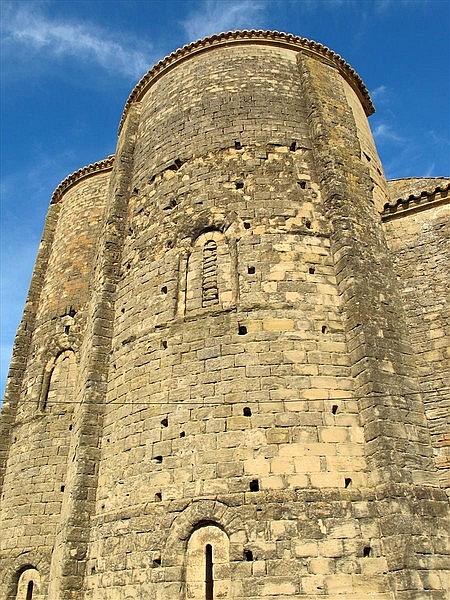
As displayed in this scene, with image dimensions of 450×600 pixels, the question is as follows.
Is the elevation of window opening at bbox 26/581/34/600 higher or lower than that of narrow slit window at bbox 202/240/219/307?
lower

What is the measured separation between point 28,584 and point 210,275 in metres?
6.88

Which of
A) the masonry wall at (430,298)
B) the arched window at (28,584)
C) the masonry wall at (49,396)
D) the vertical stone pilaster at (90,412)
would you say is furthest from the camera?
the masonry wall at (49,396)

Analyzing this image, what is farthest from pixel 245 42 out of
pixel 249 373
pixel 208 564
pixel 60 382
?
pixel 208 564

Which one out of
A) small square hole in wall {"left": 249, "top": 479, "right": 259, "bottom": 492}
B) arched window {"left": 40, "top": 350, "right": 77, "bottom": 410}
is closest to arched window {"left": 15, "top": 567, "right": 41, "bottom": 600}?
arched window {"left": 40, "top": 350, "right": 77, "bottom": 410}

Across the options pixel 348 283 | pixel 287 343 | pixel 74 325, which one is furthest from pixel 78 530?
pixel 74 325

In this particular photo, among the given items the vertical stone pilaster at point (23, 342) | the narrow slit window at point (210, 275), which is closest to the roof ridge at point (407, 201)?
the narrow slit window at point (210, 275)

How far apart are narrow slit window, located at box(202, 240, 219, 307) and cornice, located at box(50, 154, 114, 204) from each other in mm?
7880

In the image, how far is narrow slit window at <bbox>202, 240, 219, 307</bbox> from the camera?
8102 millimetres

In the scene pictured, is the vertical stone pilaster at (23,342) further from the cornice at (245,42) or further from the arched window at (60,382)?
the cornice at (245,42)

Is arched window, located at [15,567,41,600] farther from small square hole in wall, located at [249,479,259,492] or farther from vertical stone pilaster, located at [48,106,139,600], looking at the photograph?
small square hole in wall, located at [249,479,259,492]

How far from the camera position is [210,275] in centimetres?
831

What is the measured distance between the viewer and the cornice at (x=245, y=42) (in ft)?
36.5

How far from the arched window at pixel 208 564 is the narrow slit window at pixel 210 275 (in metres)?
3.23

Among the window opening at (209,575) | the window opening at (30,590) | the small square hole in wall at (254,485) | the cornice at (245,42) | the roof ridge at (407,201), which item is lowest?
the window opening at (209,575)
